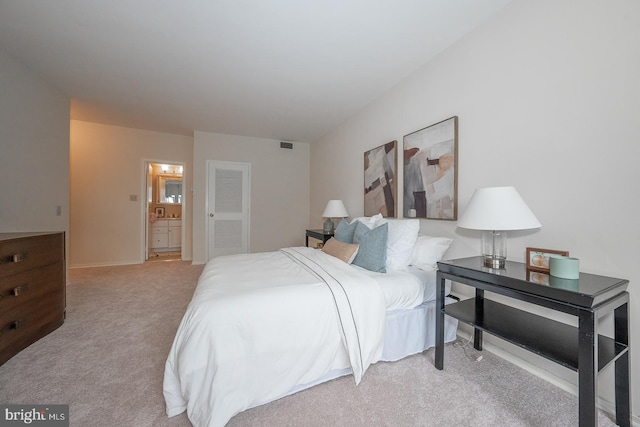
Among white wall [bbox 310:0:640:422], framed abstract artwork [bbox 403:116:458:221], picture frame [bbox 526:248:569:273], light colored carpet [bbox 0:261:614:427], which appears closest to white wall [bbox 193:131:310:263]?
light colored carpet [bbox 0:261:614:427]

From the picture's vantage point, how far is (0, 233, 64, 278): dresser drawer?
1.72 meters

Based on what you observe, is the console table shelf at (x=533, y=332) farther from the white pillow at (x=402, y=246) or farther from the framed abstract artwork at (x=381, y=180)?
the framed abstract artwork at (x=381, y=180)

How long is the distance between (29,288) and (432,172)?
3573mm

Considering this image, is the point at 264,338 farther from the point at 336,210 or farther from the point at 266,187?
the point at 266,187

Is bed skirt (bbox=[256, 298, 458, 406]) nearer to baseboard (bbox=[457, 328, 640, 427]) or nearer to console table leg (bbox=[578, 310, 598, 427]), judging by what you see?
baseboard (bbox=[457, 328, 640, 427])

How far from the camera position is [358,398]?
1373 mm

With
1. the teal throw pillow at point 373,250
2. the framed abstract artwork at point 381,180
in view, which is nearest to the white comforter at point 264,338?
the teal throw pillow at point 373,250

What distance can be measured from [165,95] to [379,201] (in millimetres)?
3076

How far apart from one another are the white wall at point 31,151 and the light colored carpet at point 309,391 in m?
1.41

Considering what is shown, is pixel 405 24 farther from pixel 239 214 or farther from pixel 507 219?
pixel 239 214

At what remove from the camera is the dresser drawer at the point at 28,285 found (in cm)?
171

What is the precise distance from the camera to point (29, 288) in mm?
1912

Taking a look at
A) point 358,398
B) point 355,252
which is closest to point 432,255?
point 355,252

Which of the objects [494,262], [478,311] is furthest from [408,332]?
[494,262]
